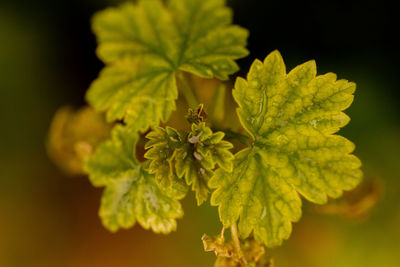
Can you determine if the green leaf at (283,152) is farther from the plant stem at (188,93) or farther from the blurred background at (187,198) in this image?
the blurred background at (187,198)

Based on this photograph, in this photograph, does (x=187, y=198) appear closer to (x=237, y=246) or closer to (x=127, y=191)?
(x=127, y=191)

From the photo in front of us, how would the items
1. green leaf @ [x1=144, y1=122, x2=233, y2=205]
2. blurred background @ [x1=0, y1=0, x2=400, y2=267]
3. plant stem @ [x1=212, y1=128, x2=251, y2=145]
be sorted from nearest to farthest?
green leaf @ [x1=144, y1=122, x2=233, y2=205]
plant stem @ [x1=212, y1=128, x2=251, y2=145]
blurred background @ [x1=0, y1=0, x2=400, y2=267]

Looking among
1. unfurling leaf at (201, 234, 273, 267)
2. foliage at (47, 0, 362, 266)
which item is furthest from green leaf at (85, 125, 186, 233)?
unfurling leaf at (201, 234, 273, 267)

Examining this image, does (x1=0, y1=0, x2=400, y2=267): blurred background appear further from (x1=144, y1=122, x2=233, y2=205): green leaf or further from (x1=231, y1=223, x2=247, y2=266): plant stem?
(x1=144, y1=122, x2=233, y2=205): green leaf

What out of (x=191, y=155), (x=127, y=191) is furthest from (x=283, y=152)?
(x=127, y=191)

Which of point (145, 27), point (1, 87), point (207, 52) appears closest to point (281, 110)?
point (207, 52)

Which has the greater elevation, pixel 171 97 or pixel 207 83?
pixel 207 83

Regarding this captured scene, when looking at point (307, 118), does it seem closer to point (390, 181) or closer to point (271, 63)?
point (271, 63)
